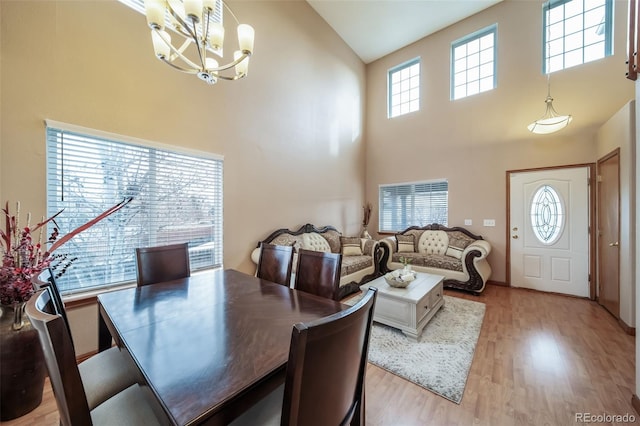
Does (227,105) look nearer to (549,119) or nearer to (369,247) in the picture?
(369,247)

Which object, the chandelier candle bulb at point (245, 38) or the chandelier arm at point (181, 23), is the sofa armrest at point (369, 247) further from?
the chandelier arm at point (181, 23)

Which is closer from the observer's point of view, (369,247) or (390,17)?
(369,247)

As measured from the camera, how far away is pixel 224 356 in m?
0.91

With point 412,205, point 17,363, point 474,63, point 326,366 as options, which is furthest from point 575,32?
point 17,363

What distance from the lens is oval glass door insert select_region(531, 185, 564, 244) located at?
376 cm

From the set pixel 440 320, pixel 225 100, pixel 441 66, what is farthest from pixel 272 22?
pixel 440 320

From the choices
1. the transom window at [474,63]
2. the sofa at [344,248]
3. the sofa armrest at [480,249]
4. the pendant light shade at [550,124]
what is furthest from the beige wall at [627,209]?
the sofa at [344,248]

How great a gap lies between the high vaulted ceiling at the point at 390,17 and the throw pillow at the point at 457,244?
4122 mm

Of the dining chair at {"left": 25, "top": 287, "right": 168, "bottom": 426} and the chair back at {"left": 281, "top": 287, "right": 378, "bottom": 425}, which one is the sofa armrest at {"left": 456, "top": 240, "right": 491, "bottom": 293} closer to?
the chair back at {"left": 281, "top": 287, "right": 378, "bottom": 425}

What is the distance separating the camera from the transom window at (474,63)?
4.42 m

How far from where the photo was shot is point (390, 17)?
4.52 m

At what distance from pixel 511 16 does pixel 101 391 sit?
6747 mm

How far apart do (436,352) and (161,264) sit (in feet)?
8.29

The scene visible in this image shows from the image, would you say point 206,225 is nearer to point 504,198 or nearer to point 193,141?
point 193,141
